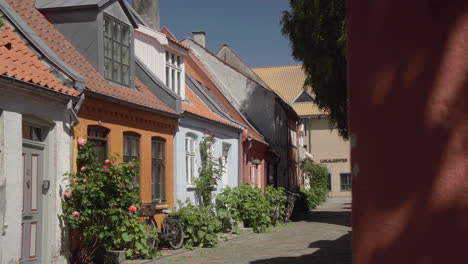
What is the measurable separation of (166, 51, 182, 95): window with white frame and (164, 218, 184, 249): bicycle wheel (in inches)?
170

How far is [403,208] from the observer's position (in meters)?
3.34

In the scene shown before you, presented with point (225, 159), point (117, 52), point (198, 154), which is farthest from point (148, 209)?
point (225, 159)

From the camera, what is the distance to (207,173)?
728 inches

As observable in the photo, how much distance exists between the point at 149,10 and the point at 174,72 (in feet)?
10.2

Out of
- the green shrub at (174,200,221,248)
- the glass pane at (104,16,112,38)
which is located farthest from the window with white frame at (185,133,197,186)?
the glass pane at (104,16,112,38)

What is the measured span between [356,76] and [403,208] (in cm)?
75

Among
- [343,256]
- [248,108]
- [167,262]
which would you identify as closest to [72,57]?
[167,262]

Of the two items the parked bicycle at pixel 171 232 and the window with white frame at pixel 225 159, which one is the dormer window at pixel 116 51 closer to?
the parked bicycle at pixel 171 232

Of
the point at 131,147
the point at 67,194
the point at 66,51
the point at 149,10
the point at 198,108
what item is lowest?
the point at 67,194

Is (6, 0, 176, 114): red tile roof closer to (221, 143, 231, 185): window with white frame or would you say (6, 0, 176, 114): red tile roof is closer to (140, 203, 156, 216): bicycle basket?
(140, 203, 156, 216): bicycle basket

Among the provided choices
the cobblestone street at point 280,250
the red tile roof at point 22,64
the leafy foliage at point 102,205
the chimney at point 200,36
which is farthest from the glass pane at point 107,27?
the chimney at point 200,36

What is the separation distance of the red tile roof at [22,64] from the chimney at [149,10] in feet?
29.1

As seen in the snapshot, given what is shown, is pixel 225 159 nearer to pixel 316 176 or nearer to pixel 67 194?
pixel 67 194

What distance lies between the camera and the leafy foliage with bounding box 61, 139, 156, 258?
11367 mm
